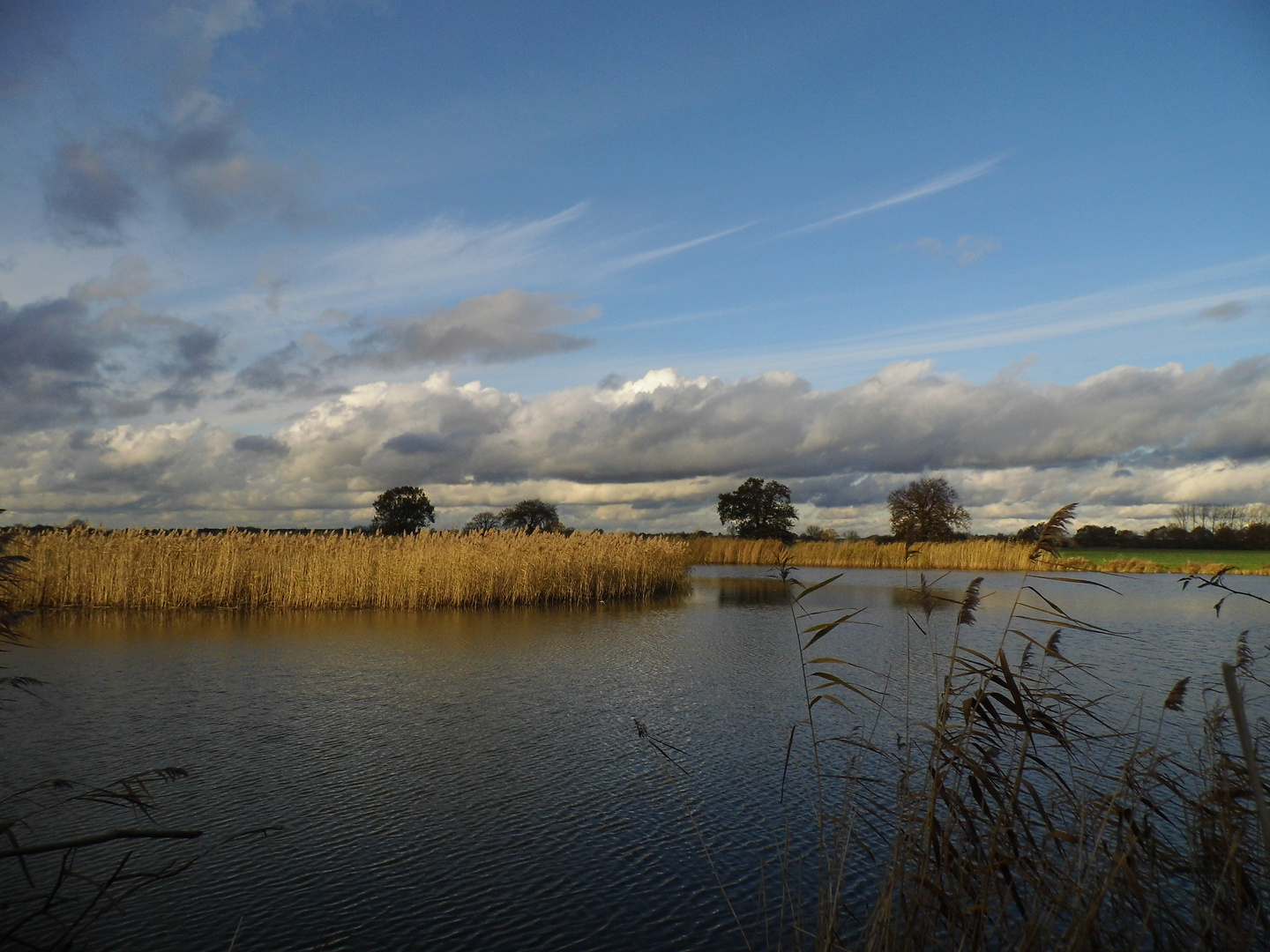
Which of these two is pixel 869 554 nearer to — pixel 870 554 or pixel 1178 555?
pixel 870 554

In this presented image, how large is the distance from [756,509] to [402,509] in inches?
944

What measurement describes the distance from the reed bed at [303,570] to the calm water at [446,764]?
9.45 ft

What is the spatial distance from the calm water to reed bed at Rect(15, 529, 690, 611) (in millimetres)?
2880

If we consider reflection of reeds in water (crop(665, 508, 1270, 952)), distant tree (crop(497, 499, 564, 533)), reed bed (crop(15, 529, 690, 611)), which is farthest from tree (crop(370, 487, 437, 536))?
reflection of reeds in water (crop(665, 508, 1270, 952))

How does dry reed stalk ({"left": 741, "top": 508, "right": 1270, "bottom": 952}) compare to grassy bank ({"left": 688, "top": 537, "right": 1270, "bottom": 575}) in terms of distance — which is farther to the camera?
grassy bank ({"left": 688, "top": 537, "right": 1270, "bottom": 575})

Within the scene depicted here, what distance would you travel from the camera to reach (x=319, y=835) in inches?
152

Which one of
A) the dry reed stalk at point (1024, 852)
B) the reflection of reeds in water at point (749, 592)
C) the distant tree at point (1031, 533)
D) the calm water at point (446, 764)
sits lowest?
the reflection of reeds in water at point (749, 592)

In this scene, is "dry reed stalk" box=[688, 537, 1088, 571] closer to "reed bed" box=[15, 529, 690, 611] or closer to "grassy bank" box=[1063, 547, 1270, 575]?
"grassy bank" box=[1063, 547, 1270, 575]

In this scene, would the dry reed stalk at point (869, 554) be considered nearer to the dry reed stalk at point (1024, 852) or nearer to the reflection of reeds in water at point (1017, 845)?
the reflection of reeds in water at point (1017, 845)

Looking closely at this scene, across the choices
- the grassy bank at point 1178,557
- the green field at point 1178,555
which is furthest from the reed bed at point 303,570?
the green field at point 1178,555

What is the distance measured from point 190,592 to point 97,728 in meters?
9.06

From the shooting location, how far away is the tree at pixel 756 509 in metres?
54.5

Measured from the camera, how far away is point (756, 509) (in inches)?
2207

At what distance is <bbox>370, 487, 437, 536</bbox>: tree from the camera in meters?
44.5
